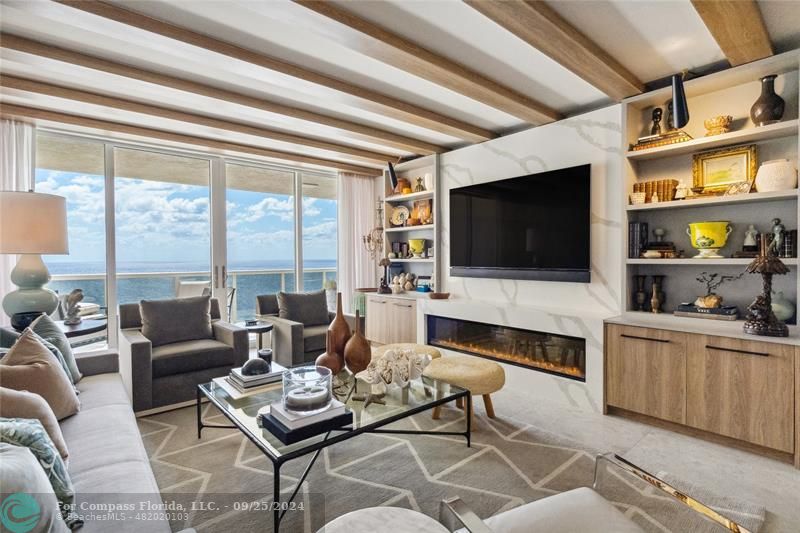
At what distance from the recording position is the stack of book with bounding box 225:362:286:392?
2.31 meters

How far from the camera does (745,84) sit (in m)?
2.72

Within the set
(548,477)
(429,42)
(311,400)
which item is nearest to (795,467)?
(548,477)

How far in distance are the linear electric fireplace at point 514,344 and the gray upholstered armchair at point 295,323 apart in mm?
1243

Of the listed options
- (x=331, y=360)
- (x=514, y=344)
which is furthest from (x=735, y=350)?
(x=331, y=360)

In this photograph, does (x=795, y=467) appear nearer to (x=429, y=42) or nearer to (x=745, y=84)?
(x=745, y=84)

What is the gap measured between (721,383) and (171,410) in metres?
3.85

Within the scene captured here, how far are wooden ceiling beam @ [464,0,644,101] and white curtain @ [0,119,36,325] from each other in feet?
13.5

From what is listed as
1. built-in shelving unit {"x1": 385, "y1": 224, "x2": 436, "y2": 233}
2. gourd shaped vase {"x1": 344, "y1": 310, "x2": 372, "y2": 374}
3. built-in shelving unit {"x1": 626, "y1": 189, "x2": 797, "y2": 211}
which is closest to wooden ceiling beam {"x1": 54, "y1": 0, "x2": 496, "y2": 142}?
built-in shelving unit {"x1": 385, "y1": 224, "x2": 436, "y2": 233}

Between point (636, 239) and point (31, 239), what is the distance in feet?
14.0

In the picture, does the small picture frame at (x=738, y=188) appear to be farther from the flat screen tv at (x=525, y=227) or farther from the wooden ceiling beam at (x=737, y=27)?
the flat screen tv at (x=525, y=227)

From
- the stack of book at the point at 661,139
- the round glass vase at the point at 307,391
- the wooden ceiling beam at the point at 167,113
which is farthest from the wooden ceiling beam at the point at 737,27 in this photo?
the wooden ceiling beam at the point at 167,113

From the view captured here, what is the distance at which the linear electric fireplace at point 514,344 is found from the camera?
3260mm

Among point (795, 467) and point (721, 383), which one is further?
point (721, 383)

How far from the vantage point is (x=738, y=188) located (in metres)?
2.66
